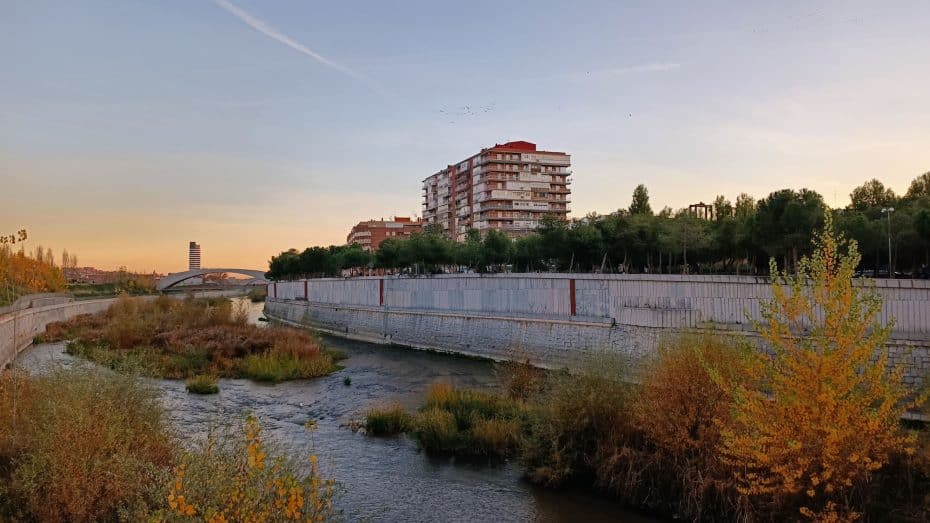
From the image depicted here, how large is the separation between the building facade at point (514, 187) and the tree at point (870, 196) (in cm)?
5791

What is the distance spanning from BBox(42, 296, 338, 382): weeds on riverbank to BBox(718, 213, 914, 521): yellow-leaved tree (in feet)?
70.2

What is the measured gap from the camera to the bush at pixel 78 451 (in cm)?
888

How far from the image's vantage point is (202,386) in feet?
85.2

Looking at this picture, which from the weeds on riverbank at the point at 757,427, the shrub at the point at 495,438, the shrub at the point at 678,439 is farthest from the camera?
the shrub at the point at 495,438

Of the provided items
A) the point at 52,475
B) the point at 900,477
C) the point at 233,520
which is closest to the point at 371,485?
the point at 52,475

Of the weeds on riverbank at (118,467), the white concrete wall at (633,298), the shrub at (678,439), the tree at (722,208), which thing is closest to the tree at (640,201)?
the tree at (722,208)

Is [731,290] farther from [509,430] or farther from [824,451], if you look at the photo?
[824,451]

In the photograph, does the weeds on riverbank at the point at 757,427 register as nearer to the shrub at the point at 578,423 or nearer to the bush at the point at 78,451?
the shrub at the point at 578,423

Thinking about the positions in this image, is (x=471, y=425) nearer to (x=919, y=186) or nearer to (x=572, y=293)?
(x=572, y=293)

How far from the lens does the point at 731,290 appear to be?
2447 centimetres

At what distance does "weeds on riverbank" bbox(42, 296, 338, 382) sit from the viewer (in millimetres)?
31156

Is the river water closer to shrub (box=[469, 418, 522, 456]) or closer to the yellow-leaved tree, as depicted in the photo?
shrub (box=[469, 418, 522, 456])

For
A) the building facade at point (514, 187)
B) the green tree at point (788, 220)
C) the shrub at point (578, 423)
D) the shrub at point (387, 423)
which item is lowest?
the shrub at point (387, 423)

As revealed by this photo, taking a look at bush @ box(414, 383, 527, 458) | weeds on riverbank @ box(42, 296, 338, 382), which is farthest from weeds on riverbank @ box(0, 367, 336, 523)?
weeds on riverbank @ box(42, 296, 338, 382)
